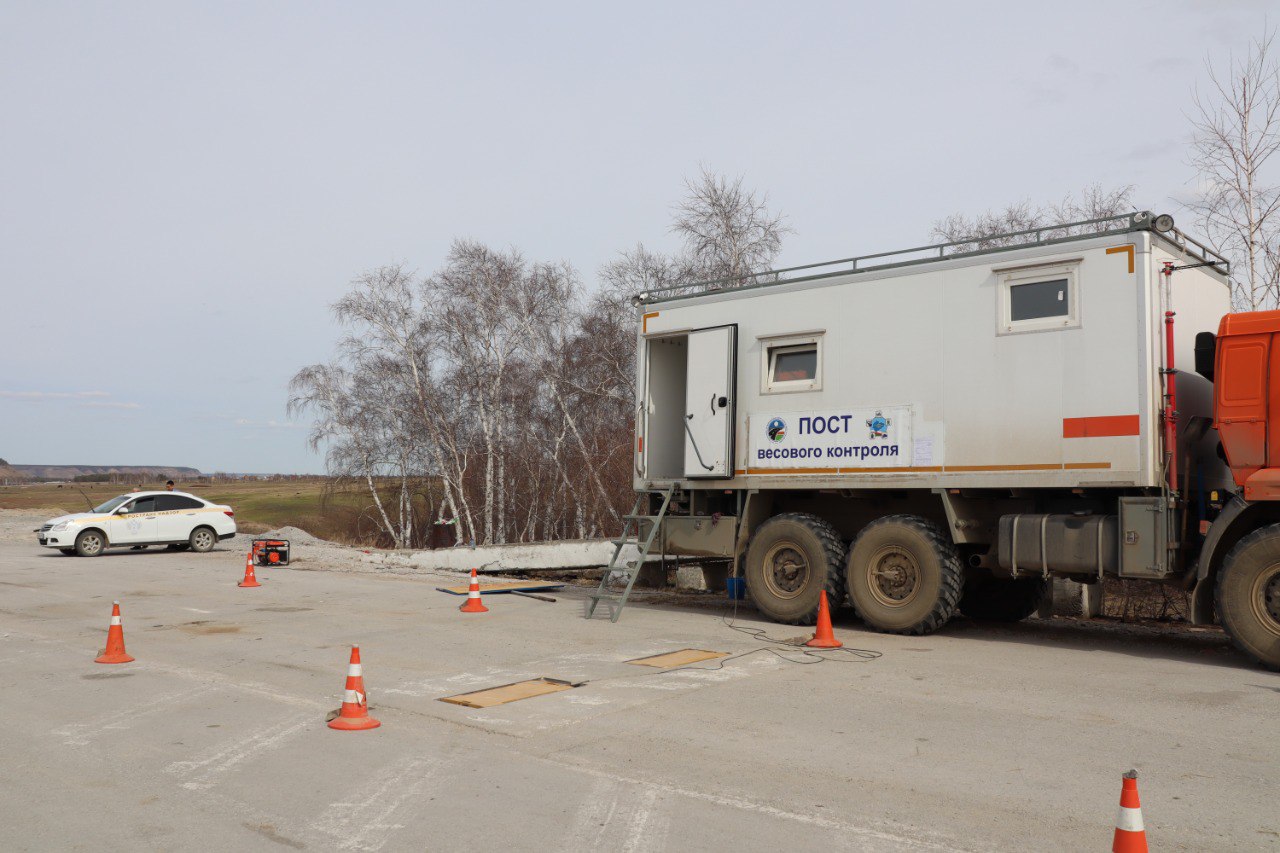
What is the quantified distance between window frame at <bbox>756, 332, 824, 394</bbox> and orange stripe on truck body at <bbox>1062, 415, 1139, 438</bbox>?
3.10 m

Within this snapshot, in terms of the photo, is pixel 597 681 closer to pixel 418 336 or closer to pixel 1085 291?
pixel 1085 291

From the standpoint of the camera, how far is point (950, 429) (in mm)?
11367

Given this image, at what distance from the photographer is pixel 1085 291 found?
34.5 ft

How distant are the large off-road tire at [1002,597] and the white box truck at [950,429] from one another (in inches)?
1.1

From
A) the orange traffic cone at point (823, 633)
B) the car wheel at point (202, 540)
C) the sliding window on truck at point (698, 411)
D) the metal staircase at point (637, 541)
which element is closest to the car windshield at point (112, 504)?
the car wheel at point (202, 540)

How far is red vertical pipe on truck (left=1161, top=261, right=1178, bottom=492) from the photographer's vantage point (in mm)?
10016

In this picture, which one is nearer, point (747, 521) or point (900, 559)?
point (900, 559)

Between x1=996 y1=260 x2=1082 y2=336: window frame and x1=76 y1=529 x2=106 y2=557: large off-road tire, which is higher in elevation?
x1=996 y1=260 x2=1082 y2=336: window frame

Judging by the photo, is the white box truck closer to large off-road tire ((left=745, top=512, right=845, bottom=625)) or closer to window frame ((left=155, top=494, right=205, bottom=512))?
large off-road tire ((left=745, top=512, right=845, bottom=625))

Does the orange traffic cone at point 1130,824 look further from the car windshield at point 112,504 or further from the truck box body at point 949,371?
the car windshield at point 112,504

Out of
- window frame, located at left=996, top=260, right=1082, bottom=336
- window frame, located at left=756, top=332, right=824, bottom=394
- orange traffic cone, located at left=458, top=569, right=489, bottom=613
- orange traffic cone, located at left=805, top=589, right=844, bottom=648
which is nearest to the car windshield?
orange traffic cone, located at left=458, top=569, right=489, bottom=613

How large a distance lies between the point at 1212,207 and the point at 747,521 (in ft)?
37.9

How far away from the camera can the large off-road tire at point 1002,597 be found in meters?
13.2

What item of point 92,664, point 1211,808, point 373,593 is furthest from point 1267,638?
point 373,593
